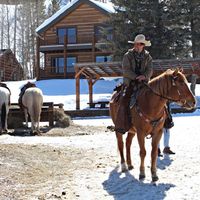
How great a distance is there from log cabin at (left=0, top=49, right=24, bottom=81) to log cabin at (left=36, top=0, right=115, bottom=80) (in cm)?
1055

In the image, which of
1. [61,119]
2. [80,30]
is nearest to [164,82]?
[61,119]

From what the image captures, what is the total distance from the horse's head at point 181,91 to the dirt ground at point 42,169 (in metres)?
2.16

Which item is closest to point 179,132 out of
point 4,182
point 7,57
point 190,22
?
point 4,182

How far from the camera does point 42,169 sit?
8383 mm

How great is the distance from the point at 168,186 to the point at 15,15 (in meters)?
66.2

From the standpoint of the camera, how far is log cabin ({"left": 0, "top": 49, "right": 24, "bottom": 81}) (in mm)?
52291

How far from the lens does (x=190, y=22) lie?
3031 centimetres

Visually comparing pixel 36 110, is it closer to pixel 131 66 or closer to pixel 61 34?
pixel 131 66

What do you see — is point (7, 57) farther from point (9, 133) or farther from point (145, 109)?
point (145, 109)

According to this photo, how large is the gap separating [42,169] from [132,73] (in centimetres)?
248

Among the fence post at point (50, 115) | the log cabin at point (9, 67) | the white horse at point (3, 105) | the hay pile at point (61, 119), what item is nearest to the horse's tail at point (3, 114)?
the white horse at point (3, 105)

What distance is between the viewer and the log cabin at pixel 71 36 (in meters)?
40.9

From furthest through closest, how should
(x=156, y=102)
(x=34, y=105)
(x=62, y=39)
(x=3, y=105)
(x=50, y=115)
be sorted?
(x=62, y=39) → (x=50, y=115) → (x=34, y=105) → (x=3, y=105) → (x=156, y=102)

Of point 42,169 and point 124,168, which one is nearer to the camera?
point 124,168
